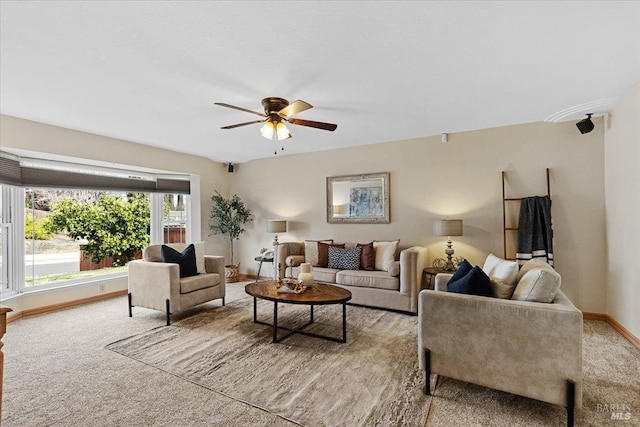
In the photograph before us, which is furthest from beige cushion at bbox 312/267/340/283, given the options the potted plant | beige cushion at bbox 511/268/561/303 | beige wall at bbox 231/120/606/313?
beige cushion at bbox 511/268/561/303

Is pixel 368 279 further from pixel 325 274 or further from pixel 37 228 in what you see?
pixel 37 228

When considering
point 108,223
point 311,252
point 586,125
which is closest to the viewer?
point 586,125

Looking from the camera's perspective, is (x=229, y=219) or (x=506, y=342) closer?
(x=506, y=342)

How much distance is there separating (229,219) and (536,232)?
513 centimetres

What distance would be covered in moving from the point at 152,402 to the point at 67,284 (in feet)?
11.7

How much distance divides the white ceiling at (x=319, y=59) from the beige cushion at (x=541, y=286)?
64.2 inches

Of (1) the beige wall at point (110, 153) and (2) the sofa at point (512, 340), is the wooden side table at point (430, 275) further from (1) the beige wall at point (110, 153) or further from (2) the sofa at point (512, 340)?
(1) the beige wall at point (110, 153)

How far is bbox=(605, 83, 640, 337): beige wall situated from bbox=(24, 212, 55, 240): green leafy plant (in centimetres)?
720

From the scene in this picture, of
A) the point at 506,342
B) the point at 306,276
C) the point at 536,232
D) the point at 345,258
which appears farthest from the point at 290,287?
the point at 536,232

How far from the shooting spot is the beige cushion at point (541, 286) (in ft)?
6.49

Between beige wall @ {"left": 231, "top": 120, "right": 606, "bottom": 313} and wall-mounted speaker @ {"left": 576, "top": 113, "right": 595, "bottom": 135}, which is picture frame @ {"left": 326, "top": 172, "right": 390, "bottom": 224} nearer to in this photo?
beige wall @ {"left": 231, "top": 120, "right": 606, "bottom": 313}

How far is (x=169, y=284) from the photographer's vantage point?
3.60 m

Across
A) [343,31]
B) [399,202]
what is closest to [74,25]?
[343,31]

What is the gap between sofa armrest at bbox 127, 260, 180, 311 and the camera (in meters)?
3.61
